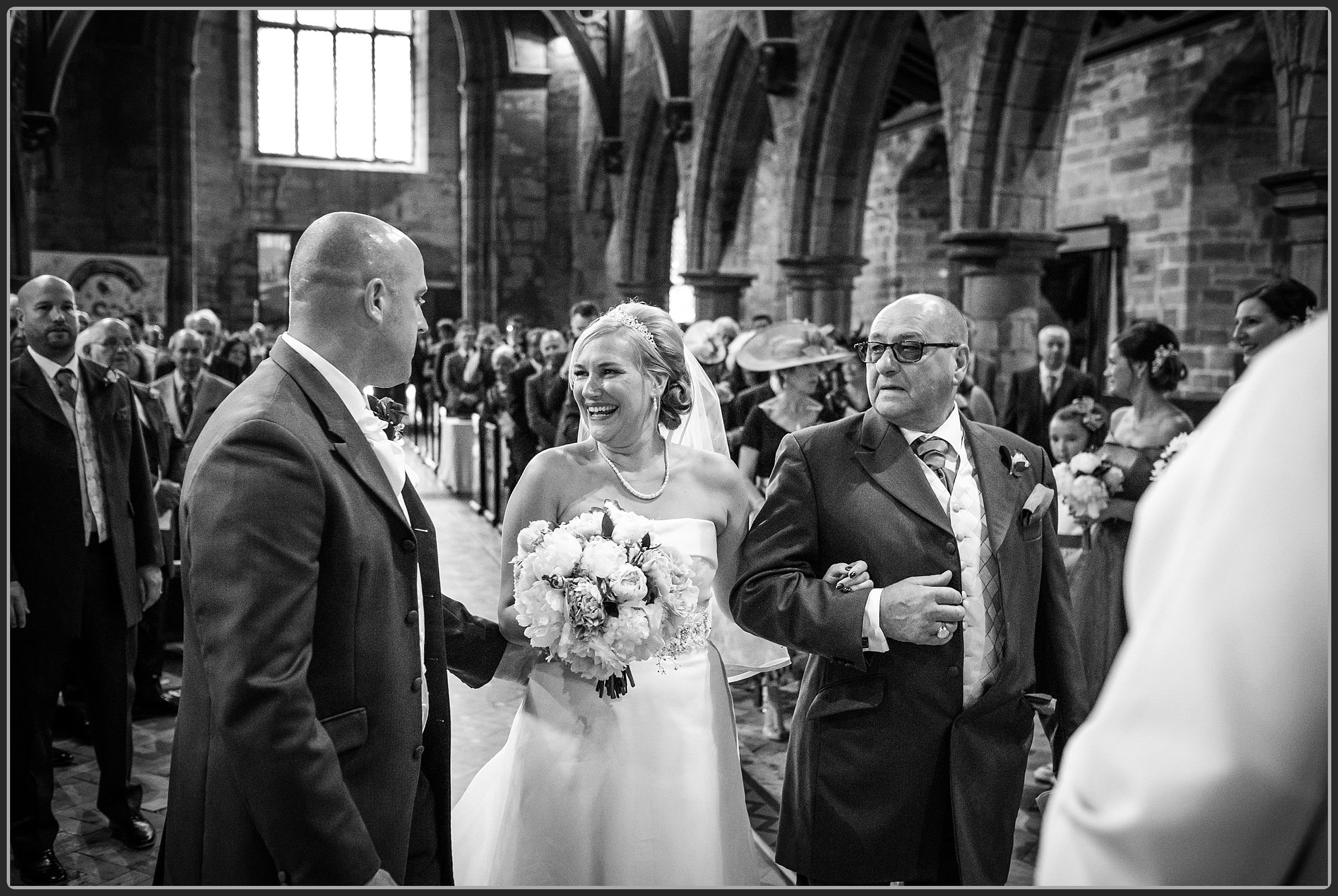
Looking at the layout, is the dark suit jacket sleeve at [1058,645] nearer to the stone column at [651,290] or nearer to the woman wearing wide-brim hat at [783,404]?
the woman wearing wide-brim hat at [783,404]

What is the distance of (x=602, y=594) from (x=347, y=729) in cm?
69

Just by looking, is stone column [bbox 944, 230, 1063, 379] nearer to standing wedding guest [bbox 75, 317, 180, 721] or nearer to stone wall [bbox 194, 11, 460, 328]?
standing wedding guest [bbox 75, 317, 180, 721]

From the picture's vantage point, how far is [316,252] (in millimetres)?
1919

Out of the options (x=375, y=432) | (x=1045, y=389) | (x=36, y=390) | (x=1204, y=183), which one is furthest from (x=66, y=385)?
(x=1204, y=183)

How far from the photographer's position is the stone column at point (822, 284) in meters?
11.8

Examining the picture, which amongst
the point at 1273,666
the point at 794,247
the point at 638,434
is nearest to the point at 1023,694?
the point at 638,434

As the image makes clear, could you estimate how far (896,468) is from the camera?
249 cm

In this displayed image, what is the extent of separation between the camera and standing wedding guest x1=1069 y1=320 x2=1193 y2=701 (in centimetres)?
404

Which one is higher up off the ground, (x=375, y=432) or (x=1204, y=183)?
(x=1204, y=183)

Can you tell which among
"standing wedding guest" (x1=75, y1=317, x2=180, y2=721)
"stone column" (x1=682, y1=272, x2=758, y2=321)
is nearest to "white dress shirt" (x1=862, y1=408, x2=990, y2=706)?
"standing wedding guest" (x1=75, y1=317, x2=180, y2=721)

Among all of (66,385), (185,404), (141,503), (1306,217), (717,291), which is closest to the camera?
(66,385)

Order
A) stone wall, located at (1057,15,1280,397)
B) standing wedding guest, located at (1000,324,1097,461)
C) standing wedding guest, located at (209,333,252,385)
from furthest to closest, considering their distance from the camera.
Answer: stone wall, located at (1057,15,1280,397) → standing wedding guest, located at (209,333,252,385) → standing wedding guest, located at (1000,324,1097,461)

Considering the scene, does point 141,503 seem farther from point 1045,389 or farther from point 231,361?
point 231,361

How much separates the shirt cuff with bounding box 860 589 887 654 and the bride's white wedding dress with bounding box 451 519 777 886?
1.63ft
